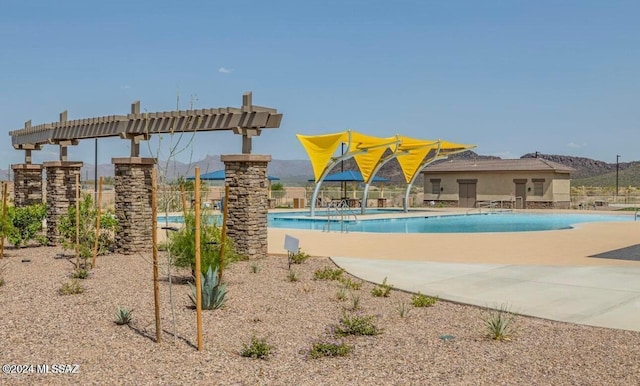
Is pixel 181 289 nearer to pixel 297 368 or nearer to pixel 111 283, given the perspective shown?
pixel 111 283

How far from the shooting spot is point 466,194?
42.2 m

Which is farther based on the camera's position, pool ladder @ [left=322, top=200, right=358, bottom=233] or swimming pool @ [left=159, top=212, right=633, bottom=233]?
swimming pool @ [left=159, top=212, right=633, bottom=233]

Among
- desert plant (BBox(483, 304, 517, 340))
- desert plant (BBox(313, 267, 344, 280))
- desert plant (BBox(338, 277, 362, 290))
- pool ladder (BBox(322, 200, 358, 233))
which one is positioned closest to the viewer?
desert plant (BBox(483, 304, 517, 340))

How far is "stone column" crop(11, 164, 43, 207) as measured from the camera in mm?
18625

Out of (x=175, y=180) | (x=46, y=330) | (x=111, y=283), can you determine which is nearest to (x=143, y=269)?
(x=111, y=283)

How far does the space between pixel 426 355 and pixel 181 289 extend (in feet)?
15.3

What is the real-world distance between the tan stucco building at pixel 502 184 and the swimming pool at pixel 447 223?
17.7 ft

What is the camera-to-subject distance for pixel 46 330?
→ 22.4 ft

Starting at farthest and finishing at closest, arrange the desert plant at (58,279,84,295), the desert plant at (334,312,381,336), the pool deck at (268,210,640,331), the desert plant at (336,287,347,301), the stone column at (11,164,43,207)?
the stone column at (11,164,43,207) → the desert plant at (58,279,84,295) → the desert plant at (336,287,347,301) → the pool deck at (268,210,640,331) → the desert plant at (334,312,381,336)

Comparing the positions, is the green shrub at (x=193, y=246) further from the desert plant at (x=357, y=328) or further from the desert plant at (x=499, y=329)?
the desert plant at (x=499, y=329)

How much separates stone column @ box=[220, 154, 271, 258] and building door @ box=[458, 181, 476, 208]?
31352 millimetres

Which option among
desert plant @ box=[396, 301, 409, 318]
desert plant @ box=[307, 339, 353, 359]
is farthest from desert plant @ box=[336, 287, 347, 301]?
desert plant @ box=[307, 339, 353, 359]

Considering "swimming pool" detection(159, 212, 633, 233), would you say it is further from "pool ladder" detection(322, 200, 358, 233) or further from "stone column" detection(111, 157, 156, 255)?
"stone column" detection(111, 157, 156, 255)

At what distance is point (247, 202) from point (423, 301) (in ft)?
17.9
